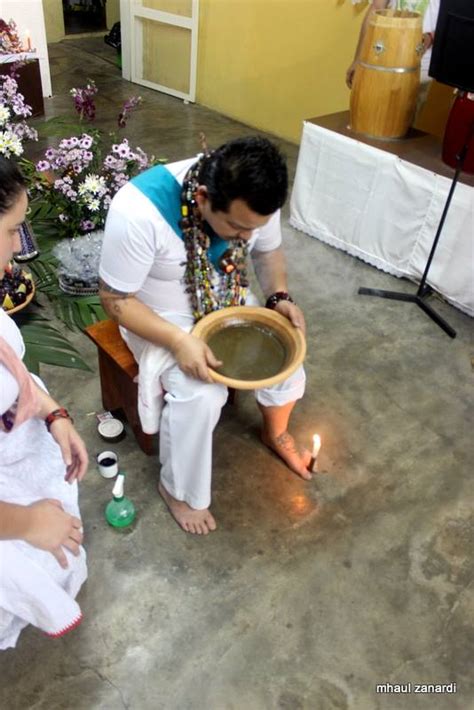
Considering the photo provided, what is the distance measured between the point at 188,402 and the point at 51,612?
54cm

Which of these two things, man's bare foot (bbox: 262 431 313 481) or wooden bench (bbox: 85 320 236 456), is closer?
wooden bench (bbox: 85 320 236 456)

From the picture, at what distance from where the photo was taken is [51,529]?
1.00 metres

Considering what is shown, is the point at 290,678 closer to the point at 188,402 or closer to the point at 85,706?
the point at 85,706

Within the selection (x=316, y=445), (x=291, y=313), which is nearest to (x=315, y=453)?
(x=316, y=445)

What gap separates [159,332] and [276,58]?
3.25 metres

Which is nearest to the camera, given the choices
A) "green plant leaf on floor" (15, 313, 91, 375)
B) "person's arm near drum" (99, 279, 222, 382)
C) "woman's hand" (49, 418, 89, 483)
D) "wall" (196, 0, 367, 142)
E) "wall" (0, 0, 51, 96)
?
"woman's hand" (49, 418, 89, 483)

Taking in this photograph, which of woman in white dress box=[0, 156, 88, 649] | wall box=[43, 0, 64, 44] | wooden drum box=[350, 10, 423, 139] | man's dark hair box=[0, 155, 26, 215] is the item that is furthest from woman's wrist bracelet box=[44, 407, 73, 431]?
wall box=[43, 0, 64, 44]

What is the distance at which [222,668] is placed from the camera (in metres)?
1.27

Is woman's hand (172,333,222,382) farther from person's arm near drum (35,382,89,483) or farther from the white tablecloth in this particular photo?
the white tablecloth

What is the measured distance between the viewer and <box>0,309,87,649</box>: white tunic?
998 millimetres

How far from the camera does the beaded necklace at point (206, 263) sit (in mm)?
1318

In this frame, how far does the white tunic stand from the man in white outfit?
1.08ft

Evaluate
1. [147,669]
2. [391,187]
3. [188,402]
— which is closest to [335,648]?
[147,669]

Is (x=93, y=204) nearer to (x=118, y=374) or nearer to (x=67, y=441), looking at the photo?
(x=118, y=374)
